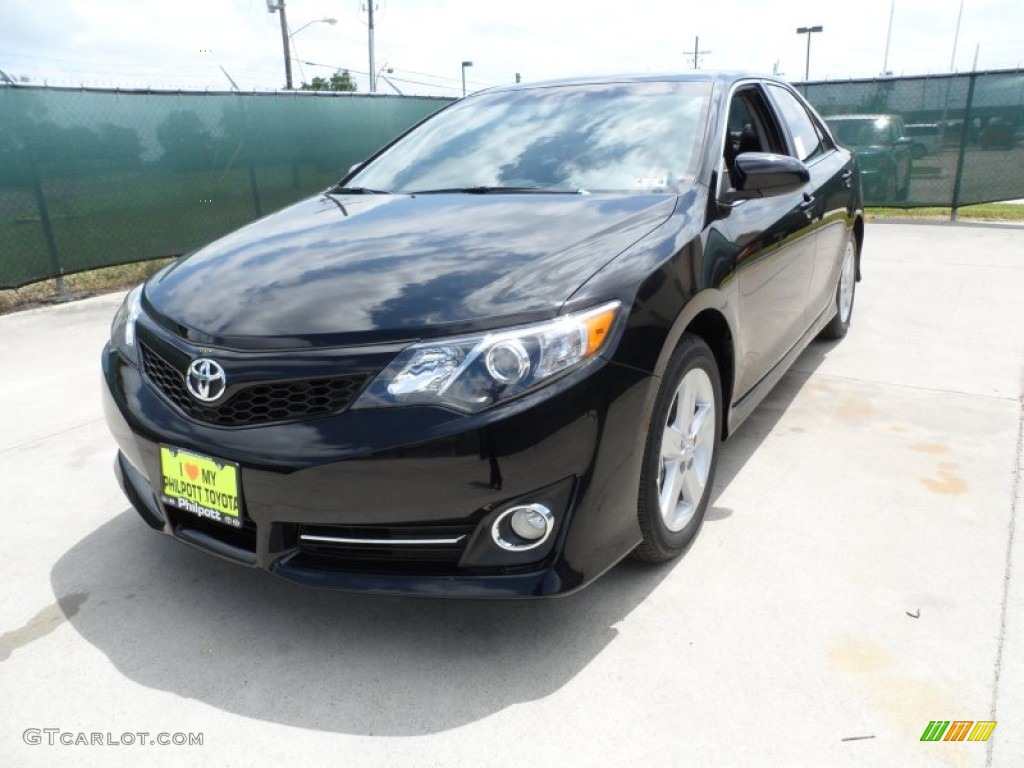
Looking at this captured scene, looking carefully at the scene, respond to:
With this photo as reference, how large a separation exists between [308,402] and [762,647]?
1365 mm

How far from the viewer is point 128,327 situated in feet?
8.58

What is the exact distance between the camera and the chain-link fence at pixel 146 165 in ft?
22.5

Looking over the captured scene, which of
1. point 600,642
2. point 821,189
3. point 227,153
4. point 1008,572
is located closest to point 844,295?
point 821,189

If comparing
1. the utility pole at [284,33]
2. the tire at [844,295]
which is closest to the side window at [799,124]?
the tire at [844,295]

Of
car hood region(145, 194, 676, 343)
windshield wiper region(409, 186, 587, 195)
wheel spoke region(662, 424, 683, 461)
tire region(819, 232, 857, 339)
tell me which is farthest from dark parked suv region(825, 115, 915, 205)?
wheel spoke region(662, 424, 683, 461)

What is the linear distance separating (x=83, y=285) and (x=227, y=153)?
75.9 inches

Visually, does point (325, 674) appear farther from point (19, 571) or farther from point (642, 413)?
point (19, 571)

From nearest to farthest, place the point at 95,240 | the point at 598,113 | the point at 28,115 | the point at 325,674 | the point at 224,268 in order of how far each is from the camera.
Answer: the point at 325,674 → the point at 224,268 → the point at 598,113 → the point at 28,115 → the point at 95,240

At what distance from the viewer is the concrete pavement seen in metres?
1.98

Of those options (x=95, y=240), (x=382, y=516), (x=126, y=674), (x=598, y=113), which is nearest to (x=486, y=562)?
(x=382, y=516)

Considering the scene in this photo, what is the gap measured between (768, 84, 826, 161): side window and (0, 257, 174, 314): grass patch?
19.6 ft

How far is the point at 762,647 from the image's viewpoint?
2.28m

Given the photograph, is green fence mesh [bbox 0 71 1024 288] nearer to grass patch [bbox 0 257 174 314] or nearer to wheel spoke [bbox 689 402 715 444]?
grass patch [bbox 0 257 174 314]

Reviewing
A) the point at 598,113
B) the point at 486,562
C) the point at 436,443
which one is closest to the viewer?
the point at 436,443
